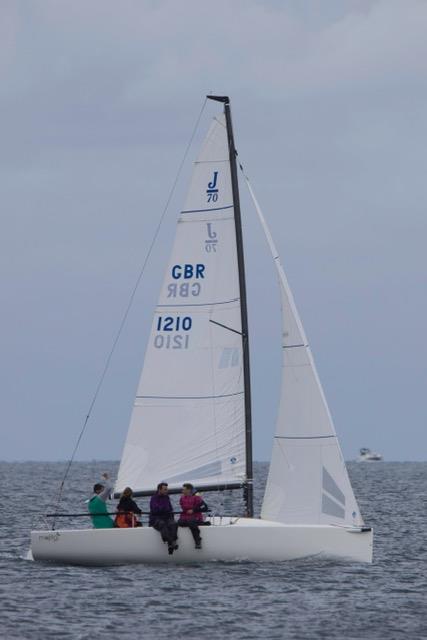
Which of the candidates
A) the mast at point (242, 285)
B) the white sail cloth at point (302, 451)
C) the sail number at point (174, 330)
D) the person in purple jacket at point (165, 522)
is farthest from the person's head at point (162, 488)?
the sail number at point (174, 330)

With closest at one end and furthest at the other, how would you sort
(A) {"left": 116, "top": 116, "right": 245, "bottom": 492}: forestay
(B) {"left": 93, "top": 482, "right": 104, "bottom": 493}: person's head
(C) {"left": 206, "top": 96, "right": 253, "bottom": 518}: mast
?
(B) {"left": 93, "top": 482, "right": 104, "bottom": 493}: person's head < (C) {"left": 206, "top": 96, "right": 253, "bottom": 518}: mast < (A) {"left": 116, "top": 116, "right": 245, "bottom": 492}: forestay

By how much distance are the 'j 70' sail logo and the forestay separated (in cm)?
2

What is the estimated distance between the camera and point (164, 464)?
100ft

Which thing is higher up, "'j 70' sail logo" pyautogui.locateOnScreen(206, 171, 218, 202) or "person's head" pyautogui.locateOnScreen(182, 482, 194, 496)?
"'j 70' sail logo" pyautogui.locateOnScreen(206, 171, 218, 202)

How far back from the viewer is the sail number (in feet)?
101

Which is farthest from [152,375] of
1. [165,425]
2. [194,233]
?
[194,233]

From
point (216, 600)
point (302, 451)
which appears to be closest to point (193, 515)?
point (302, 451)

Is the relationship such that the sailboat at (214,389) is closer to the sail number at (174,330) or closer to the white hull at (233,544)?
the sail number at (174,330)

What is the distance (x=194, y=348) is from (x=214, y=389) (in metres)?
0.98

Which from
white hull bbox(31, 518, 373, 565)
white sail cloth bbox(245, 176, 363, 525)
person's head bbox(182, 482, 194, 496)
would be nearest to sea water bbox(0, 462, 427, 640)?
white hull bbox(31, 518, 373, 565)

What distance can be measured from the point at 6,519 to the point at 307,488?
68.8ft

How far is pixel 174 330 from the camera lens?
30.7 meters

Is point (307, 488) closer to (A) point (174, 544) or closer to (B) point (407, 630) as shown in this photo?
(A) point (174, 544)

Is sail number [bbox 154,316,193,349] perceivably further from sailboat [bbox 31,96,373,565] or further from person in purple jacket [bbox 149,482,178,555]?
person in purple jacket [bbox 149,482,178,555]
